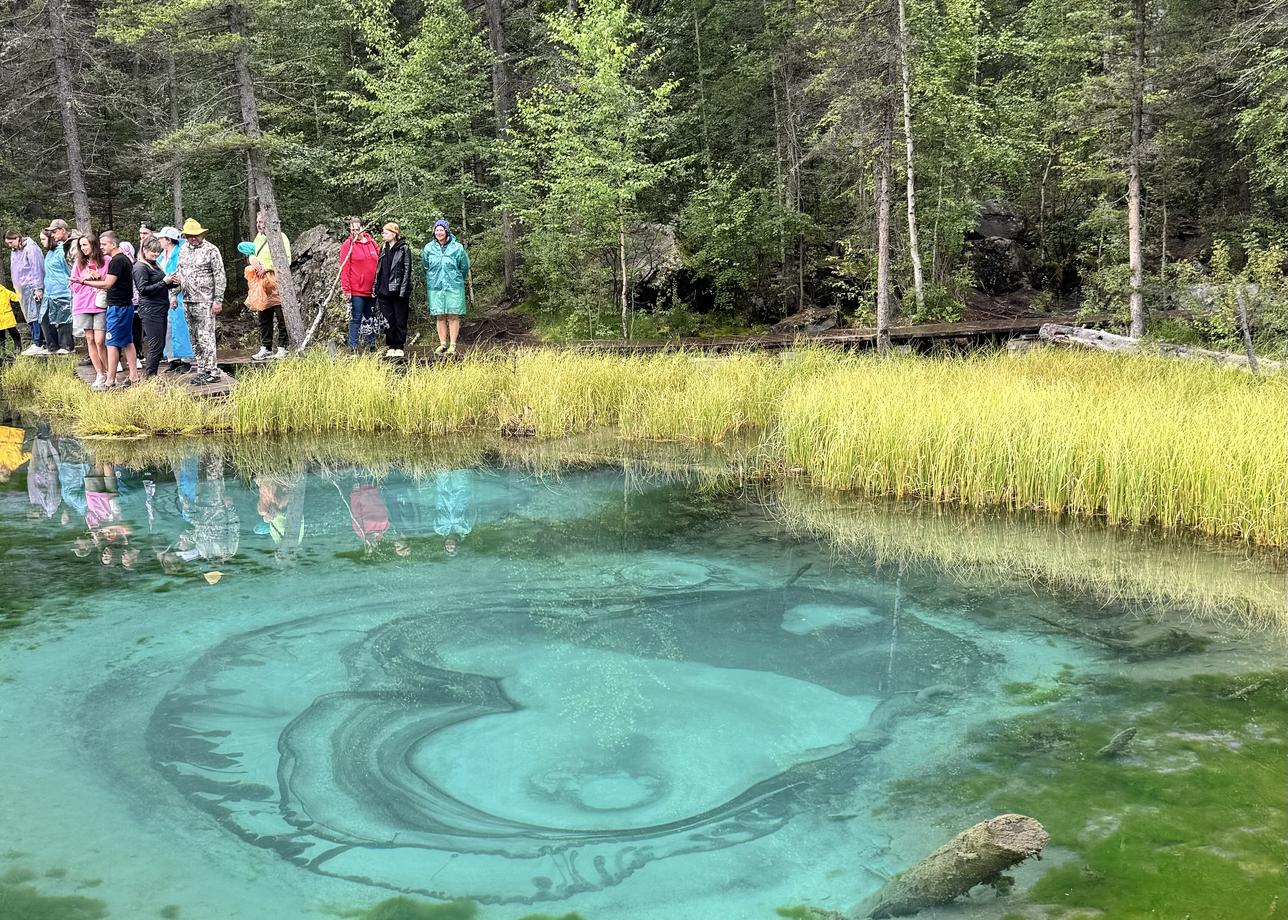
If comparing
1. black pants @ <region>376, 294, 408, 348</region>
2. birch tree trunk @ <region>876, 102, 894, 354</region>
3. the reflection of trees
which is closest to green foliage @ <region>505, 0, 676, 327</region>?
birch tree trunk @ <region>876, 102, 894, 354</region>

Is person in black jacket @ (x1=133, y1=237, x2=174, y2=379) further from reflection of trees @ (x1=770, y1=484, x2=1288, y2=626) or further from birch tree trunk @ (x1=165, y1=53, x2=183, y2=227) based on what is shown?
birch tree trunk @ (x1=165, y1=53, x2=183, y2=227)

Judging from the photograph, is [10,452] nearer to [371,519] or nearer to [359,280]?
[359,280]

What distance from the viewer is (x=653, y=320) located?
18.1 m

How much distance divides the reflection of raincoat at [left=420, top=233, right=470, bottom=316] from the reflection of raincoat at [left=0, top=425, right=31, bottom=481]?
4.47 m

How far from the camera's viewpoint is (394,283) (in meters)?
11.4

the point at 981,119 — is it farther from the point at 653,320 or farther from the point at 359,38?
the point at 359,38

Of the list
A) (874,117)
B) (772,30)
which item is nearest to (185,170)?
(772,30)

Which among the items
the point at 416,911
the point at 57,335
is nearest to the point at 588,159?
the point at 57,335

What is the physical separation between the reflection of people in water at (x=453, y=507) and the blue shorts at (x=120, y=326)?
4.88 metres

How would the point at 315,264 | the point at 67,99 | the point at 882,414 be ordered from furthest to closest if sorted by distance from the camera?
the point at 315,264, the point at 67,99, the point at 882,414

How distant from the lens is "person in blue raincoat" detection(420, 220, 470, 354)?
39.3ft

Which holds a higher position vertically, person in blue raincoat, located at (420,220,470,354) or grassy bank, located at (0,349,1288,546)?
person in blue raincoat, located at (420,220,470,354)

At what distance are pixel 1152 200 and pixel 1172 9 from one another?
3.46 meters

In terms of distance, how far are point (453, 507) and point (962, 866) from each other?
520 centimetres
